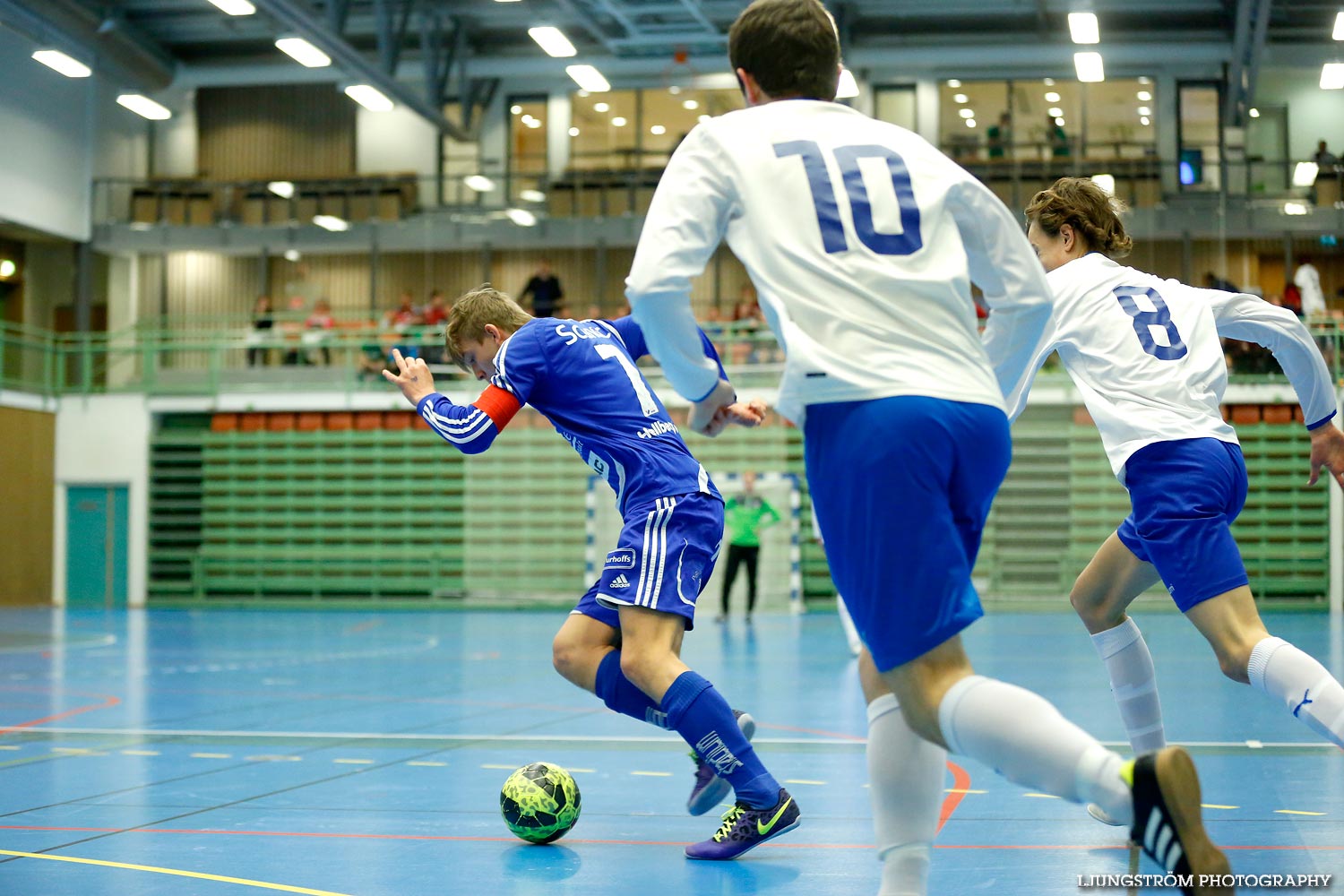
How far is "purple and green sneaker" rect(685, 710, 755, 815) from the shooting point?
4062 mm

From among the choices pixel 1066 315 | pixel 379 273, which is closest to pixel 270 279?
pixel 379 273

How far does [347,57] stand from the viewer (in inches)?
863

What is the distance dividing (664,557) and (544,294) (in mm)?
20634

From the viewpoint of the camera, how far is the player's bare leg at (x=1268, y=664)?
3439 millimetres

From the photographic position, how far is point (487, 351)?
446 centimetres

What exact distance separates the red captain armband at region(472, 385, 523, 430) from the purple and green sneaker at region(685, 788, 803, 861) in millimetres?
1342

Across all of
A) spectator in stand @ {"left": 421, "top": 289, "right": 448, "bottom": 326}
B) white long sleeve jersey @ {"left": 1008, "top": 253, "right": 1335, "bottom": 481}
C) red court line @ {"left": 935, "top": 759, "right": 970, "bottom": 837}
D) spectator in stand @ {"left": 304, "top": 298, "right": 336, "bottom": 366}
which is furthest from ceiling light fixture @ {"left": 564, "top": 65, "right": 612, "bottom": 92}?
white long sleeve jersey @ {"left": 1008, "top": 253, "right": 1335, "bottom": 481}

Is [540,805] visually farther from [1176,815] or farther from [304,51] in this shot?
[304,51]

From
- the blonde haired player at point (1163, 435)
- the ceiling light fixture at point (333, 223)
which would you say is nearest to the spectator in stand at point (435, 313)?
the ceiling light fixture at point (333, 223)

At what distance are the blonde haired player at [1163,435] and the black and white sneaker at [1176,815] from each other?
1.35m

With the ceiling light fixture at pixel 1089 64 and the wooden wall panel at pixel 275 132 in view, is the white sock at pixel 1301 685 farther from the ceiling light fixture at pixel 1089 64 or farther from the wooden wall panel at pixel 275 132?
the wooden wall panel at pixel 275 132

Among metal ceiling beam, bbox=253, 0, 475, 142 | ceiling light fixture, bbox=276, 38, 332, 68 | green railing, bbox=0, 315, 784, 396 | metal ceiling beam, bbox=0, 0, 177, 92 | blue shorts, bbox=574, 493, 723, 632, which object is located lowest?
blue shorts, bbox=574, 493, 723, 632

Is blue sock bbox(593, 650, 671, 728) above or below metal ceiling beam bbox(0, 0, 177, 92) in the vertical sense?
below

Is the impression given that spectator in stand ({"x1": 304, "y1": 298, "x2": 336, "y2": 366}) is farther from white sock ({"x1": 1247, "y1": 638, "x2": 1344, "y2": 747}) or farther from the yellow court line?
white sock ({"x1": 1247, "y1": 638, "x2": 1344, "y2": 747})
